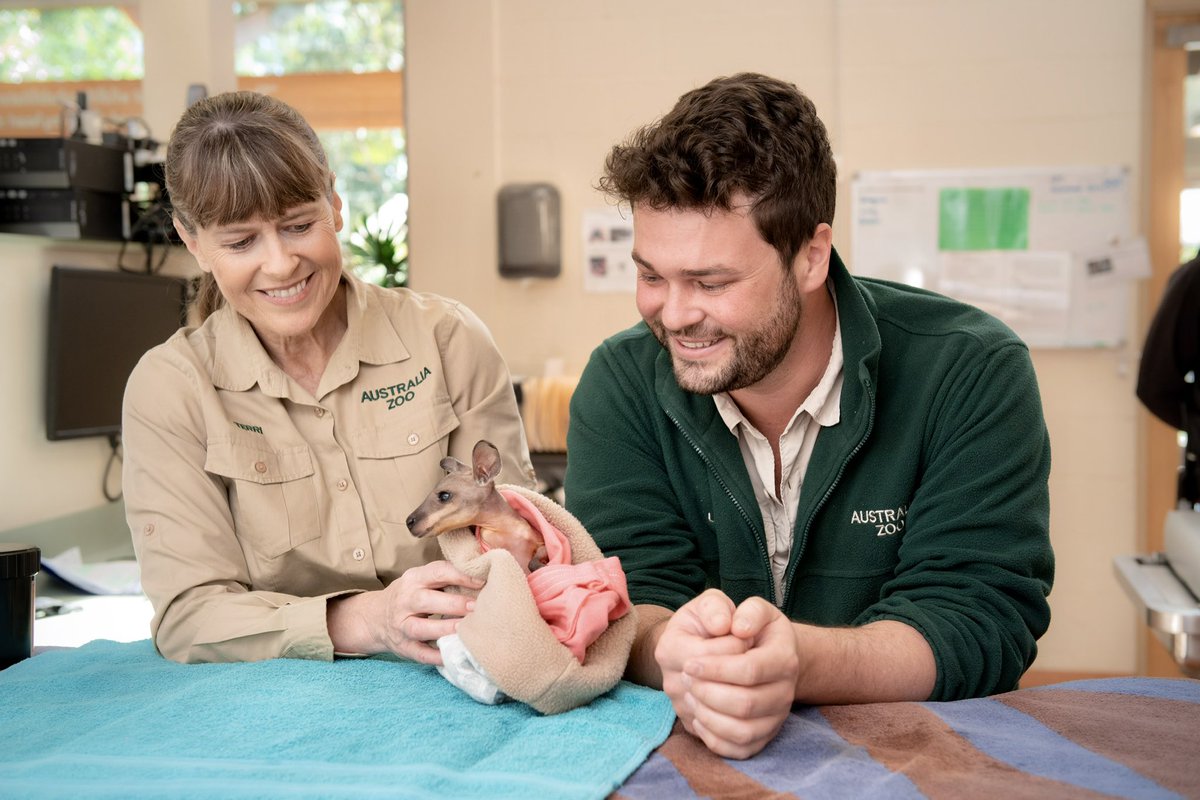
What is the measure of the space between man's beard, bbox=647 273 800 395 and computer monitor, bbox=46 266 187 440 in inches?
79.0

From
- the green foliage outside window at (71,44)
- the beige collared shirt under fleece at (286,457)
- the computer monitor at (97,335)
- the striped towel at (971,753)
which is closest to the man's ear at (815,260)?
the beige collared shirt under fleece at (286,457)

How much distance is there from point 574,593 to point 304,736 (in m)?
0.32

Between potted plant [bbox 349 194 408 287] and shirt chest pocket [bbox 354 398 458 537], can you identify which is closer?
shirt chest pocket [bbox 354 398 458 537]

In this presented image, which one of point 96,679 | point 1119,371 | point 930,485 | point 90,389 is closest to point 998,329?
point 930,485

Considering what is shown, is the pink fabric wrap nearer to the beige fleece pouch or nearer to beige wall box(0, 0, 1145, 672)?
the beige fleece pouch

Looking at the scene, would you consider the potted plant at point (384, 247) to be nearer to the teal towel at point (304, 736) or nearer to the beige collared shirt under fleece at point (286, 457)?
the beige collared shirt under fleece at point (286, 457)

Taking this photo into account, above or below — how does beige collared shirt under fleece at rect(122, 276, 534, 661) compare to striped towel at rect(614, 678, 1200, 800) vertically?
above

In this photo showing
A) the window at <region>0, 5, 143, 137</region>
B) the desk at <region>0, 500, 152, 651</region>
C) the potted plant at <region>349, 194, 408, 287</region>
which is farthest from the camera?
the window at <region>0, 5, 143, 137</region>

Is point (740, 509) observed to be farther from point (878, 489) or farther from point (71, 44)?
point (71, 44)

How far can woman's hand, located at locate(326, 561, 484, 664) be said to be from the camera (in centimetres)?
135

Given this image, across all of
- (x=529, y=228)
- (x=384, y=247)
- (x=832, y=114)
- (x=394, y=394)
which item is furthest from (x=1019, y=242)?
(x=394, y=394)

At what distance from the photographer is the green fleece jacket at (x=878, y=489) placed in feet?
4.81

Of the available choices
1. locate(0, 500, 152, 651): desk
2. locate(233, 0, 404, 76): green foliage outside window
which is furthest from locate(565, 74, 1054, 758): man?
locate(233, 0, 404, 76): green foliage outside window

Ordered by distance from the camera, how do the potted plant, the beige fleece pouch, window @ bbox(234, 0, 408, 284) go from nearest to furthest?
1. the beige fleece pouch
2. the potted plant
3. window @ bbox(234, 0, 408, 284)
